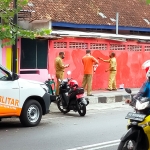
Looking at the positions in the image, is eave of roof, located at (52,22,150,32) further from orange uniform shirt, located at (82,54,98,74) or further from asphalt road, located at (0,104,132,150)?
asphalt road, located at (0,104,132,150)

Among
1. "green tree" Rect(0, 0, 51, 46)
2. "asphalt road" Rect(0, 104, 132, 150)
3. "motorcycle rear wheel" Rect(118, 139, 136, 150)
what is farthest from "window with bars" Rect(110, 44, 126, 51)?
"motorcycle rear wheel" Rect(118, 139, 136, 150)

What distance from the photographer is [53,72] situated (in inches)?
759

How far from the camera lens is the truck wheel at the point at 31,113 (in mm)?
11508

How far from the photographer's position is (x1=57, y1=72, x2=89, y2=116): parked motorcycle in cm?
1364

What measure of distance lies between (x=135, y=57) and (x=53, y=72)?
17.6 ft

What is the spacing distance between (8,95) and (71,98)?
317 cm

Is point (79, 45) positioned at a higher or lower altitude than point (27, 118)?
higher

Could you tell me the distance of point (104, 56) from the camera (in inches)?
845

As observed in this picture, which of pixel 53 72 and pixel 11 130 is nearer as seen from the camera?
pixel 11 130

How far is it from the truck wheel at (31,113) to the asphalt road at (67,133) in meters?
0.18

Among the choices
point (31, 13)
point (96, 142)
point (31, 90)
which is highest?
point (31, 13)

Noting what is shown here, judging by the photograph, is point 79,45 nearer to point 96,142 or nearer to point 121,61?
point 121,61

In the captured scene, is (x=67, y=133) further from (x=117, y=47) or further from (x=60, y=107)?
(x=117, y=47)

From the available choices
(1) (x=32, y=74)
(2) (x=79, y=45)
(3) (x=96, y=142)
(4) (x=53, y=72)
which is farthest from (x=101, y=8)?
(3) (x=96, y=142)
